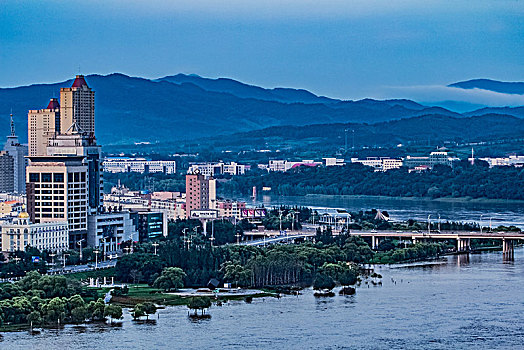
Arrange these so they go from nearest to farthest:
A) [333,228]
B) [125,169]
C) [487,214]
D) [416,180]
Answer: [333,228], [487,214], [416,180], [125,169]

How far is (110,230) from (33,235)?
356 cm

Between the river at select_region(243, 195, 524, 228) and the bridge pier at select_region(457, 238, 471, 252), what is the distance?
261 inches

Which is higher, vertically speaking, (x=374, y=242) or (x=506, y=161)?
(x=506, y=161)

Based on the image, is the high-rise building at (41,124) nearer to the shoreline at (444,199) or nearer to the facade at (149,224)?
the facade at (149,224)

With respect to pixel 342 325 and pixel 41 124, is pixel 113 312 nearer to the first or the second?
pixel 342 325

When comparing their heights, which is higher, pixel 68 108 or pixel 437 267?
pixel 68 108

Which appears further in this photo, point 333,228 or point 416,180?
point 416,180

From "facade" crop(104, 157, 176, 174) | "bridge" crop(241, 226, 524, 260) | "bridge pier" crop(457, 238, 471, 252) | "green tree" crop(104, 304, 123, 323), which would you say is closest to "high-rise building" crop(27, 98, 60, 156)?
"bridge" crop(241, 226, 524, 260)

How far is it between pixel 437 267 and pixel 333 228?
1020 cm

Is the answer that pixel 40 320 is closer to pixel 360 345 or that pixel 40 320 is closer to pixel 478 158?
pixel 360 345

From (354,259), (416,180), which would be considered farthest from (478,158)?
(354,259)

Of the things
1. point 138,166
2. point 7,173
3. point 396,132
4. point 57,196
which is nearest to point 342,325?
point 57,196

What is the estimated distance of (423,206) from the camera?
222 feet

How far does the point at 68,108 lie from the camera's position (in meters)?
53.7
